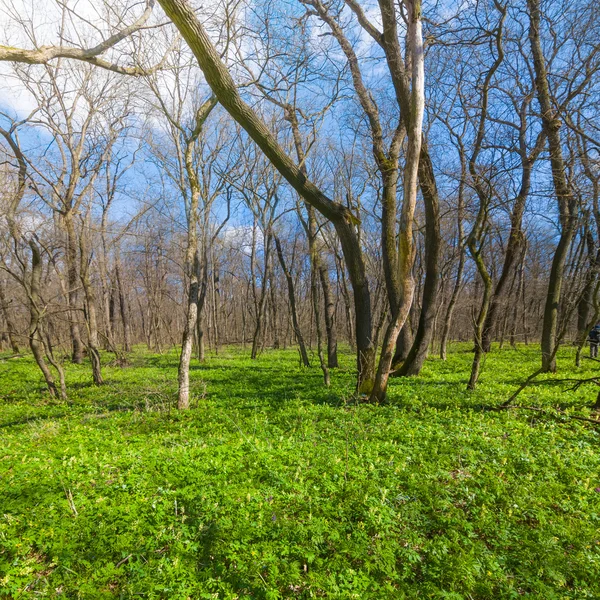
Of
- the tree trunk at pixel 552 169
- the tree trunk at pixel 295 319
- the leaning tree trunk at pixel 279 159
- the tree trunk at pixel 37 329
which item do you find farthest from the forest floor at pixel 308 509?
the tree trunk at pixel 295 319

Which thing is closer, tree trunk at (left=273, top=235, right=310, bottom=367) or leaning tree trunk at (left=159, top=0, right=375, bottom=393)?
leaning tree trunk at (left=159, top=0, right=375, bottom=393)

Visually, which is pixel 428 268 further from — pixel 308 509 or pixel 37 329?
pixel 37 329

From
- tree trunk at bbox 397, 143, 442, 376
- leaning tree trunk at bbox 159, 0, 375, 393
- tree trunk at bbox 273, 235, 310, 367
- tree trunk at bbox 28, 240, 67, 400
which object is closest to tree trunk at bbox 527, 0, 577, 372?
tree trunk at bbox 397, 143, 442, 376

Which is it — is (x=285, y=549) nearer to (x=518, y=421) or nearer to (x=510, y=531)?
(x=510, y=531)

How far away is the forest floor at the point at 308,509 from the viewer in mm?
2555

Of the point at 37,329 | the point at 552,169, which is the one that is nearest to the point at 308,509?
the point at 37,329

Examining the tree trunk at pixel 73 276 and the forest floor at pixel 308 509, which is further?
the tree trunk at pixel 73 276

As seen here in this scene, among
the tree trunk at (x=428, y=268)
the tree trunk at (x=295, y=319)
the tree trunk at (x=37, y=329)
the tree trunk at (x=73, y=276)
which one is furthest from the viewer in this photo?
the tree trunk at (x=295, y=319)

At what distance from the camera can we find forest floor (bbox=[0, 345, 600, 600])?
255 cm

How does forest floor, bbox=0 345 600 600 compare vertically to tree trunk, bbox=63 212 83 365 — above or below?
below

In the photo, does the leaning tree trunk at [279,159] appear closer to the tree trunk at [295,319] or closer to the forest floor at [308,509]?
the forest floor at [308,509]

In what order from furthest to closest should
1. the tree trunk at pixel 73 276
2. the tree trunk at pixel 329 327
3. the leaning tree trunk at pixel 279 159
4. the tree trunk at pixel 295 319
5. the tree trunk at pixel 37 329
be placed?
1. the tree trunk at pixel 329 327
2. the tree trunk at pixel 295 319
3. the tree trunk at pixel 73 276
4. the tree trunk at pixel 37 329
5. the leaning tree trunk at pixel 279 159

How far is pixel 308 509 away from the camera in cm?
325

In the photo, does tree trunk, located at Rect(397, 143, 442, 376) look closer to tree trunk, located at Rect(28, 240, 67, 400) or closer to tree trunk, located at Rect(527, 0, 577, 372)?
tree trunk, located at Rect(527, 0, 577, 372)
